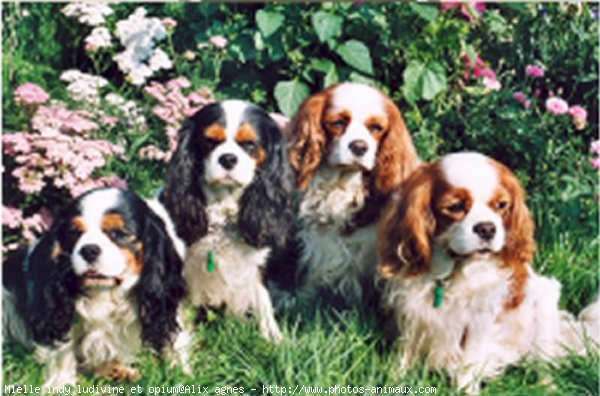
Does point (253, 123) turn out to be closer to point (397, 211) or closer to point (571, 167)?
point (397, 211)

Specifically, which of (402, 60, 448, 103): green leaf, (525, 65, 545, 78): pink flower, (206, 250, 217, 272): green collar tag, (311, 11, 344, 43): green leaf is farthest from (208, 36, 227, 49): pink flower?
(525, 65, 545, 78): pink flower

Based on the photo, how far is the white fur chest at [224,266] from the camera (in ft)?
15.9

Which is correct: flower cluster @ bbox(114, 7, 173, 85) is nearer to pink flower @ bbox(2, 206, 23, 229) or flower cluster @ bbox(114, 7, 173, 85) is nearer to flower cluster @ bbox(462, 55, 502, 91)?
pink flower @ bbox(2, 206, 23, 229)

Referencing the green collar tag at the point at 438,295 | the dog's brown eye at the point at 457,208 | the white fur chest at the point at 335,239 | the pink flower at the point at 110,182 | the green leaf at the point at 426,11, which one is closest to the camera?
the dog's brown eye at the point at 457,208

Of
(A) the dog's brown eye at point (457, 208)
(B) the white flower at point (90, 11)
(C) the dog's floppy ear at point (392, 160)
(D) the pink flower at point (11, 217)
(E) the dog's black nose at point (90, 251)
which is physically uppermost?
(B) the white flower at point (90, 11)

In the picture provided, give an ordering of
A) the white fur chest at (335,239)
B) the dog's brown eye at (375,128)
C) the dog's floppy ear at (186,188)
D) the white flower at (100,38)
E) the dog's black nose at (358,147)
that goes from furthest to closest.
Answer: the white flower at (100,38) < the white fur chest at (335,239) < the dog's brown eye at (375,128) < the dog's black nose at (358,147) < the dog's floppy ear at (186,188)

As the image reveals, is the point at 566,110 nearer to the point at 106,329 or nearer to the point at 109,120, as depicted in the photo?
the point at 109,120

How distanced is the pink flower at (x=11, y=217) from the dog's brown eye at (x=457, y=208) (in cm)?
256

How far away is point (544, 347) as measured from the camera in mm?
4727

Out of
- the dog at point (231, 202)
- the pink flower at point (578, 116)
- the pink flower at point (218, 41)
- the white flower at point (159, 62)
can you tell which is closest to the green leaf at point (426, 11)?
the pink flower at point (578, 116)

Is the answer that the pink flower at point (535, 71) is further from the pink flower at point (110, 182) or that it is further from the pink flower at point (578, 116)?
the pink flower at point (110, 182)

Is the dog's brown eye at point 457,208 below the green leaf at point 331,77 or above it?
below

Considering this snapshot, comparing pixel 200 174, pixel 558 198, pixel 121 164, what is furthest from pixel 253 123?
pixel 558 198

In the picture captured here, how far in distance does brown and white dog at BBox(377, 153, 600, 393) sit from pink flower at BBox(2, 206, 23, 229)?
2.16 metres
